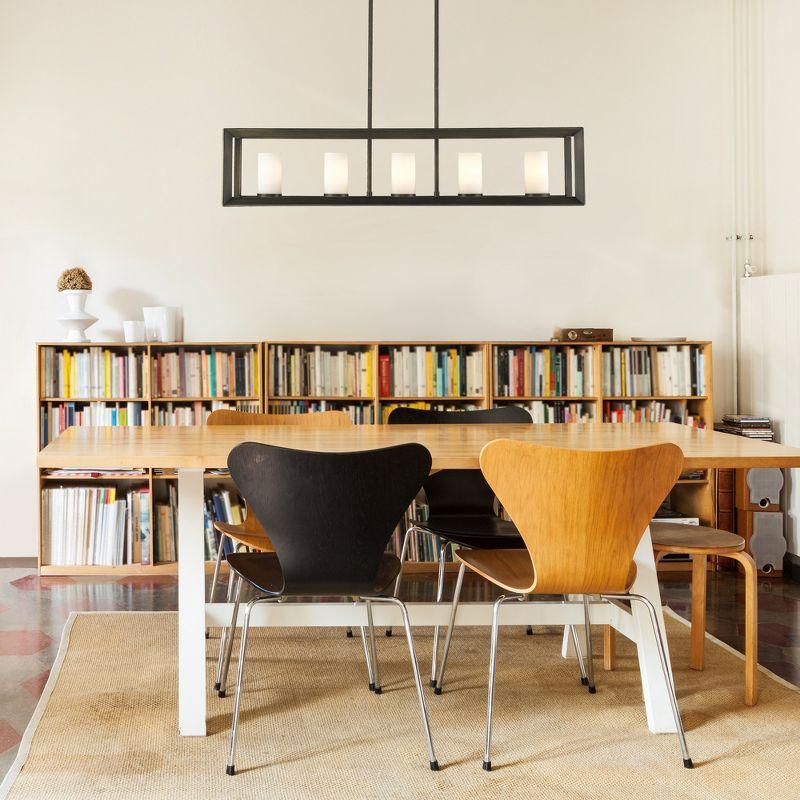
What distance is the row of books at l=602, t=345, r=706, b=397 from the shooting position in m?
4.93

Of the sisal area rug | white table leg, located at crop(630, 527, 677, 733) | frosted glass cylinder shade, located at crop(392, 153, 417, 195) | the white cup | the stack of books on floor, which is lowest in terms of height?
the sisal area rug

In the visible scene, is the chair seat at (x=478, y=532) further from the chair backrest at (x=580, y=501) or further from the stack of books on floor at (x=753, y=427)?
the stack of books on floor at (x=753, y=427)

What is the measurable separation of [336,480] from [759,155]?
13.7 feet

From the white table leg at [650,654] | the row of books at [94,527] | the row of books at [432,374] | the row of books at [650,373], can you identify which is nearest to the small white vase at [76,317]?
the row of books at [94,527]

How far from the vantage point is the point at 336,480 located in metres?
2.30

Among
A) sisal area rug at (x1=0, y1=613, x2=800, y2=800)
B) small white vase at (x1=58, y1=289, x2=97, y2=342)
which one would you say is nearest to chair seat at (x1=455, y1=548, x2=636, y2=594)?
sisal area rug at (x1=0, y1=613, x2=800, y2=800)

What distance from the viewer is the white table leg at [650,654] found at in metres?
2.62

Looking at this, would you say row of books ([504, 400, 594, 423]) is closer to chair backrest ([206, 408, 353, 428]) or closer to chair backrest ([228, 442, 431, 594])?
chair backrest ([206, 408, 353, 428])

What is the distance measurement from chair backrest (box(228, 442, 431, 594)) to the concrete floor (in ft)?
3.60

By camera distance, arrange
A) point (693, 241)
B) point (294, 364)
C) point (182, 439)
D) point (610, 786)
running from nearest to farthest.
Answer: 1. point (610, 786)
2. point (182, 439)
3. point (294, 364)
4. point (693, 241)

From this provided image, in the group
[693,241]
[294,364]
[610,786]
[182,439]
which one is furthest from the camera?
[693,241]

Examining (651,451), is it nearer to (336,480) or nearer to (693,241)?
(336,480)

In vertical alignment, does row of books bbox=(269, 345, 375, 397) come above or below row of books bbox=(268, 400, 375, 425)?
above

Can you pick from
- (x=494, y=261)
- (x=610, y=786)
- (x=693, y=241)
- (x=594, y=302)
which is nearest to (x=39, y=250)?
(x=494, y=261)
